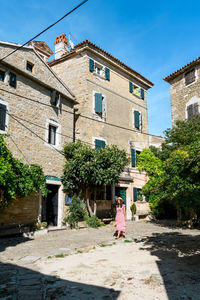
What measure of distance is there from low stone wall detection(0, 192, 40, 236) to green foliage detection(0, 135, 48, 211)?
0.79 metres

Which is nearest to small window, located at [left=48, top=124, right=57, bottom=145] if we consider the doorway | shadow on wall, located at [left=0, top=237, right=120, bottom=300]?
the doorway

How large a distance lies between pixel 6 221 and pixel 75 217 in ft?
11.5

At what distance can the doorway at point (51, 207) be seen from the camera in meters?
12.7

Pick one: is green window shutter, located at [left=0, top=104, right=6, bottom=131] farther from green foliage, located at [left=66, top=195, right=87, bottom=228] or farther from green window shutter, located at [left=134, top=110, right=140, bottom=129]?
green window shutter, located at [left=134, top=110, right=140, bottom=129]

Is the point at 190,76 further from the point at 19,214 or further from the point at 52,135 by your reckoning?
the point at 19,214

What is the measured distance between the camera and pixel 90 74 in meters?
16.0

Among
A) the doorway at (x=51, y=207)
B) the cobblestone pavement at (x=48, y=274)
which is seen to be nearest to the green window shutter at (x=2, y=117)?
the doorway at (x=51, y=207)

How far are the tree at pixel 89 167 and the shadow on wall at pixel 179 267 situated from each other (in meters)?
5.19

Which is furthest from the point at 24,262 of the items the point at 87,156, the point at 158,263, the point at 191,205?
the point at 87,156

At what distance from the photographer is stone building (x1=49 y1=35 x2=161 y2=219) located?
15.5 metres

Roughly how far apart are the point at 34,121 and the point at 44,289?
9.10m

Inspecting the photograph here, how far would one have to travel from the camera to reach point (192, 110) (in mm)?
18281

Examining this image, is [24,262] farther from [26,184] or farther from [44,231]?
[44,231]

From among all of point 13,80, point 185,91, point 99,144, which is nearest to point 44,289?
point 13,80
